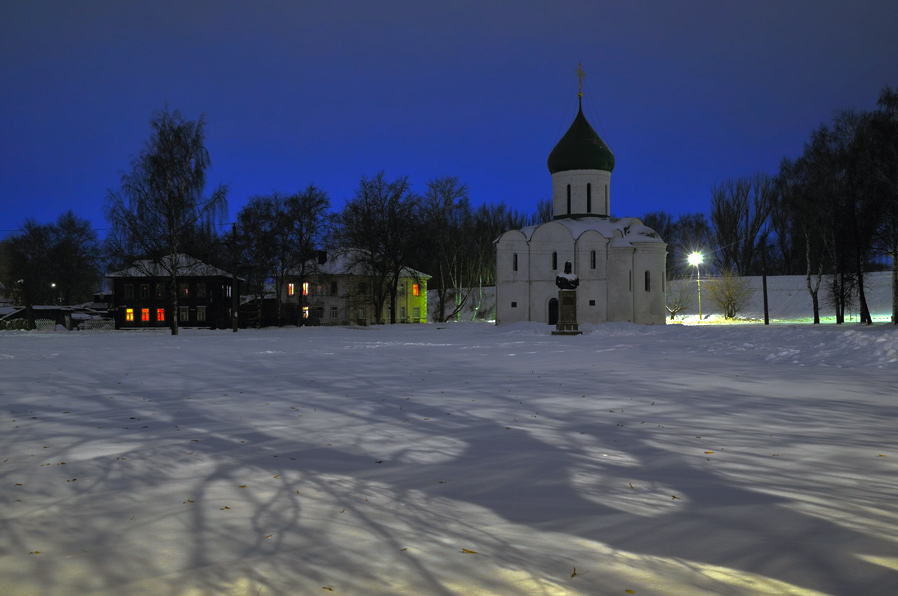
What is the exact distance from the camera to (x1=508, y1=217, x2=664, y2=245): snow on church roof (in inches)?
1607

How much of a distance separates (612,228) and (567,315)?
15229 millimetres

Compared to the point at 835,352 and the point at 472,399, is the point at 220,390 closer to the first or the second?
the point at 472,399

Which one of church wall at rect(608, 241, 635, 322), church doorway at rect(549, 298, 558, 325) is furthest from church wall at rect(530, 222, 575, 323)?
church wall at rect(608, 241, 635, 322)

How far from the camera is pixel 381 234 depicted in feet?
147

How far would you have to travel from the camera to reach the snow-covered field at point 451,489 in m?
3.60

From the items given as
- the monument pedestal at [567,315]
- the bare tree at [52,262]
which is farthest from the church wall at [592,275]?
the bare tree at [52,262]

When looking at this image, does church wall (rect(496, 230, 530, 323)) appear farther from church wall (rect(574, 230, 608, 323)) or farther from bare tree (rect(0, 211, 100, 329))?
bare tree (rect(0, 211, 100, 329))

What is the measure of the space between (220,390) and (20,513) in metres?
6.06

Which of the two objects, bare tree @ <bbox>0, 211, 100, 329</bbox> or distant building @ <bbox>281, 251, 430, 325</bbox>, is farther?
bare tree @ <bbox>0, 211, 100, 329</bbox>

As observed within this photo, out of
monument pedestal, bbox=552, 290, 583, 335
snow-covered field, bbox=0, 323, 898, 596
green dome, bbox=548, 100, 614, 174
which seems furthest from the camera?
green dome, bbox=548, 100, 614, 174

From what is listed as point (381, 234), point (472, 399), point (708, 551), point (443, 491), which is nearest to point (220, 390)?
point (472, 399)

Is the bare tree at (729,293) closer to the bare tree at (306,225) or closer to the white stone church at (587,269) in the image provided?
the white stone church at (587,269)

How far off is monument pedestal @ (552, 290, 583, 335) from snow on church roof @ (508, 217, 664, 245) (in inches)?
510

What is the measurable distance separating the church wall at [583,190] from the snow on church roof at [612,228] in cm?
79
